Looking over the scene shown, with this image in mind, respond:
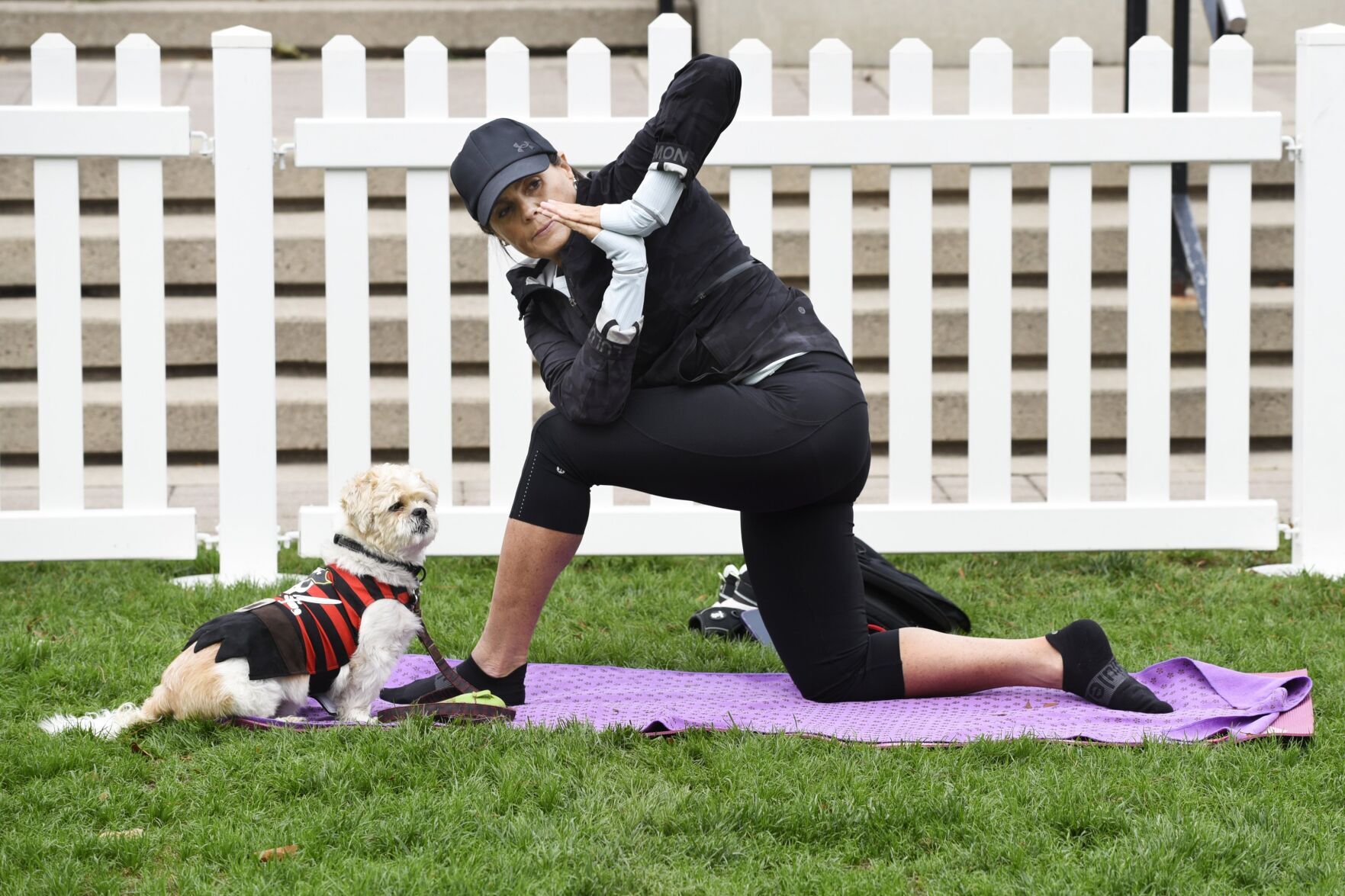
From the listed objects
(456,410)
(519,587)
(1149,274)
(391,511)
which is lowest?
(519,587)

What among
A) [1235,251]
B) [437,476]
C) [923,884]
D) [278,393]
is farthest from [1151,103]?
[278,393]

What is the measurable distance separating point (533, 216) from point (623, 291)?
28 cm

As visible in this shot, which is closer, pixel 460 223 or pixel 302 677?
pixel 302 677

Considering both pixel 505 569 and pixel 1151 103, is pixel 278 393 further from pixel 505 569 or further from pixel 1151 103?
pixel 1151 103

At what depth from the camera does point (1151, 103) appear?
16.1ft

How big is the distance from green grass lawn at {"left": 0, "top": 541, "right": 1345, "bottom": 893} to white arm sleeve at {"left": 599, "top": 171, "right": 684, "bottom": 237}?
1.12 m

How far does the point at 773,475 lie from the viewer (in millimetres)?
3328

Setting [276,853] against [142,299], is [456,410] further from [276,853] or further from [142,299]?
[276,853]

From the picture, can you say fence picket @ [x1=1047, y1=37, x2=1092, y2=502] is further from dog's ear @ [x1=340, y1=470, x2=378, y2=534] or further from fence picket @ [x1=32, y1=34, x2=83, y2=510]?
fence picket @ [x1=32, y1=34, x2=83, y2=510]

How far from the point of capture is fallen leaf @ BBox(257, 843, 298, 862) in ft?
9.31

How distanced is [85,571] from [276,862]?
256 cm

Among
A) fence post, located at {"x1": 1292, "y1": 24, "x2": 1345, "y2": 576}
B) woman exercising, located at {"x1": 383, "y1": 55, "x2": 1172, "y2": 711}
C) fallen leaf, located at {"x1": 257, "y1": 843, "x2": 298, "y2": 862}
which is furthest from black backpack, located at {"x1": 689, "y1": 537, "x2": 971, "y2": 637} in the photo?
fallen leaf, located at {"x1": 257, "y1": 843, "x2": 298, "y2": 862}

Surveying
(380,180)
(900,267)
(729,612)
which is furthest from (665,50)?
(380,180)

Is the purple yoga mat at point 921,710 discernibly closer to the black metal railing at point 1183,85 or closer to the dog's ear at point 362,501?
the dog's ear at point 362,501
